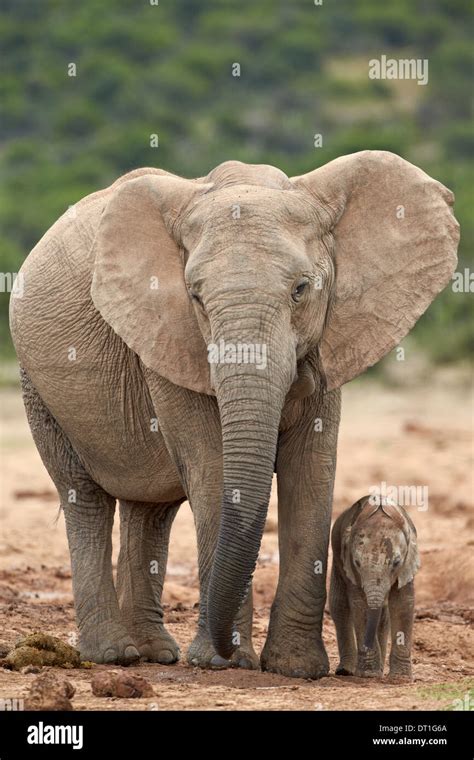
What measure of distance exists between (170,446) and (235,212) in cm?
124

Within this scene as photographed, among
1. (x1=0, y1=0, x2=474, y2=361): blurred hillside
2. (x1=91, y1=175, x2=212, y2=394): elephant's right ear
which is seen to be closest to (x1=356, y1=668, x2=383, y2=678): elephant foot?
(x1=91, y1=175, x2=212, y2=394): elephant's right ear

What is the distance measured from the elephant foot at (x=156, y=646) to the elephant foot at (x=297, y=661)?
1.13 m

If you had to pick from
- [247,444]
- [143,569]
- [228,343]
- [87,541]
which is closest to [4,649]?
[87,541]

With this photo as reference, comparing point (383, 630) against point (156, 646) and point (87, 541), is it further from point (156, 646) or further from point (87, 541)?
point (87, 541)

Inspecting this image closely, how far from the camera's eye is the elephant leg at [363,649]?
7852 millimetres

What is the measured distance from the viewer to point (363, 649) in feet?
25.7

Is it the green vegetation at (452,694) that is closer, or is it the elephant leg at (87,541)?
the green vegetation at (452,694)

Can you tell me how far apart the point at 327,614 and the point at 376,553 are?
2.63 meters

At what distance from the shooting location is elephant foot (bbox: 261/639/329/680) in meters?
7.66

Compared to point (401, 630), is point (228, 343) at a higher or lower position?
higher

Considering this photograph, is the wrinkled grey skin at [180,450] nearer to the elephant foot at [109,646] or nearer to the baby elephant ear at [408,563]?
the elephant foot at [109,646]
